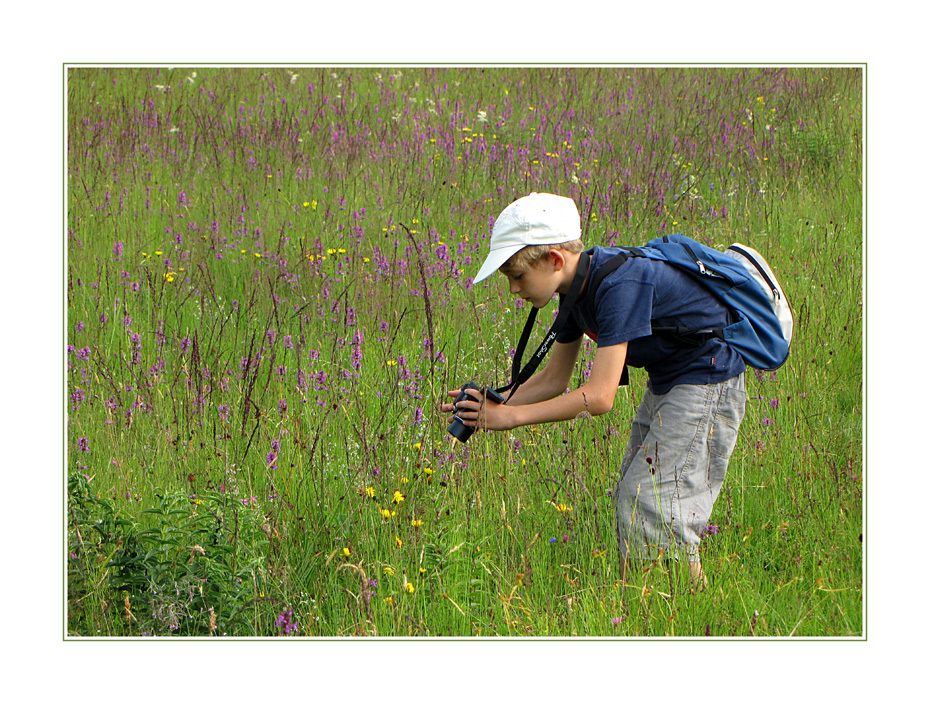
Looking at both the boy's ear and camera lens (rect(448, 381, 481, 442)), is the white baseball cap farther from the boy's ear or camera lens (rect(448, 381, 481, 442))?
camera lens (rect(448, 381, 481, 442))

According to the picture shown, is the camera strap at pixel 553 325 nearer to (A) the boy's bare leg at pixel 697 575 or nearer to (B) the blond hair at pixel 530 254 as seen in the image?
(B) the blond hair at pixel 530 254

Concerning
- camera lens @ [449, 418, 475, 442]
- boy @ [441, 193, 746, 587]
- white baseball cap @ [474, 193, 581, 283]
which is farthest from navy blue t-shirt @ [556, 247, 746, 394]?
camera lens @ [449, 418, 475, 442]

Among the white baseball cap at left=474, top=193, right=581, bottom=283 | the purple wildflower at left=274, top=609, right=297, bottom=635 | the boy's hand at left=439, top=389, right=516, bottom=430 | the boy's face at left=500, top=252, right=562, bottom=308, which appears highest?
the white baseball cap at left=474, top=193, right=581, bottom=283

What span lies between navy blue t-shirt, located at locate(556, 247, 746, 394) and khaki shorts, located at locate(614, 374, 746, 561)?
6cm

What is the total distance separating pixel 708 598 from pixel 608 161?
15.1ft

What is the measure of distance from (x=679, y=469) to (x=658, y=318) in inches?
20.4

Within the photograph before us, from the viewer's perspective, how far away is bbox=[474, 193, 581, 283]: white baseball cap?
8.05ft

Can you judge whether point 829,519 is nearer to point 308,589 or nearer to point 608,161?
point 308,589

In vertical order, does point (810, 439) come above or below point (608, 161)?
below

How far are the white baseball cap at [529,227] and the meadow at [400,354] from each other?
471mm

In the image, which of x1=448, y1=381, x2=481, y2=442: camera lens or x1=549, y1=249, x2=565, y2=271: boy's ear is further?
x1=448, y1=381, x2=481, y2=442: camera lens

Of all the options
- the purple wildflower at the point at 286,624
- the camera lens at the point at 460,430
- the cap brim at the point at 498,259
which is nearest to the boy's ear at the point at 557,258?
the cap brim at the point at 498,259
